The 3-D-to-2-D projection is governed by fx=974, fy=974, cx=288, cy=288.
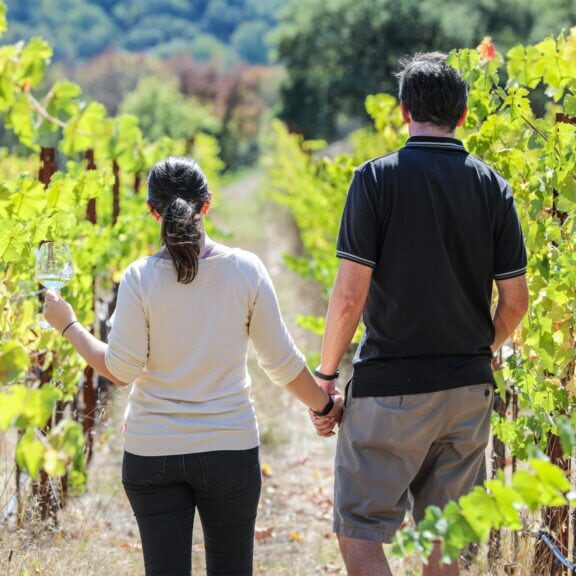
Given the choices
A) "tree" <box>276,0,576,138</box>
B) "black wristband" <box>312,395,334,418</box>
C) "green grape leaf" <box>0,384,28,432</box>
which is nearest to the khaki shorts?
"black wristband" <box>312,395,334,418</box>

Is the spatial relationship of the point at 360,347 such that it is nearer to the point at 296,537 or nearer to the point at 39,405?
the point at 39,405

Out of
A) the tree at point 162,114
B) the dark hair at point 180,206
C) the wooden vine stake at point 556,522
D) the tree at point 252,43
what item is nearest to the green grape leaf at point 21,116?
the dark hair at point 180,206

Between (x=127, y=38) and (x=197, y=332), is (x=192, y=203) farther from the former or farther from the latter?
(x=127, y=38)

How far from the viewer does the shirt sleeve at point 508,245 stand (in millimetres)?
2922

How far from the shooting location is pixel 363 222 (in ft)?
9.18

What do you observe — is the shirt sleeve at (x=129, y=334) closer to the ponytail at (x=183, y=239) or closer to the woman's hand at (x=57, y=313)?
the ponytail at (x=183, y=239)

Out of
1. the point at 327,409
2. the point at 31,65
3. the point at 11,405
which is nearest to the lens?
the point at 11,405

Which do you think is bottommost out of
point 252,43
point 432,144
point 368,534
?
point 368,534

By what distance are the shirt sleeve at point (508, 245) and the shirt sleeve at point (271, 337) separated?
26.4 inches

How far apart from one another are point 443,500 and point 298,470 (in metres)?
3.79

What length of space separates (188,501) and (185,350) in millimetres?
443

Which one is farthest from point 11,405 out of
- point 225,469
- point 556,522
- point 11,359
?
point 556,522

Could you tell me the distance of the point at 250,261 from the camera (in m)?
A: 2.80

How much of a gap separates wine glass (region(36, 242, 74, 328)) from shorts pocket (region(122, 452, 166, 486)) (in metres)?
0.65
